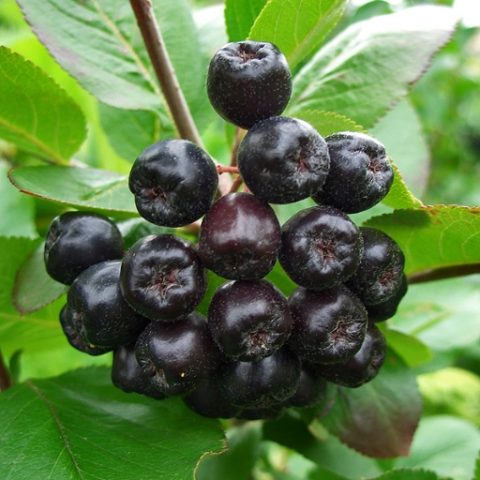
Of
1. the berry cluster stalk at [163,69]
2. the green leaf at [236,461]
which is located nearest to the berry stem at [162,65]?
the berry cluster stalk at [163,69]

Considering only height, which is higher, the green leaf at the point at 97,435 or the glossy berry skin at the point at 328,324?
the glossy berry skin at the point at 328,324

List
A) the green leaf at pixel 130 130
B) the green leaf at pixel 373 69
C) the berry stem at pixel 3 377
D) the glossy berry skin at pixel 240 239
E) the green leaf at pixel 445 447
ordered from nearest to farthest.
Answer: the glossy berry skin at pixel 240 239
the green leaf at pixel 373 69
the berry stem at pixel 3 377
the green leaf at pixel 130 130
the green leaf at pixel 445 447

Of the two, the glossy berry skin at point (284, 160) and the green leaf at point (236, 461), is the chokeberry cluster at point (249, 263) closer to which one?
the glossy berry skin at point (284, 160)

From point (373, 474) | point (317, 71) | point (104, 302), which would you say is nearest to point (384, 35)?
point (317, 71)

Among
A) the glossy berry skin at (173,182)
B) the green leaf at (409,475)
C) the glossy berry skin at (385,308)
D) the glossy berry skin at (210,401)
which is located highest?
the glossy berry skin at (173,182)

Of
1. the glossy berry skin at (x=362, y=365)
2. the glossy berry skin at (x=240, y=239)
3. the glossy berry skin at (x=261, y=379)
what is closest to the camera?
the glossy berry skin at (x=240, y=239)

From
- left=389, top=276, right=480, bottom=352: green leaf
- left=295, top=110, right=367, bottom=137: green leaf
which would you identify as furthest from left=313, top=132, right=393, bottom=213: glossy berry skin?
left=389, top=276, right=480, bottom=352: green leaf

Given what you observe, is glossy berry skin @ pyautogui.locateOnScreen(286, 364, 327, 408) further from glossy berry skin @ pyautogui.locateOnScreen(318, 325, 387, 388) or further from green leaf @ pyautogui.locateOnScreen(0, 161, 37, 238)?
green leaf @ pyautogui.locateOnScreen(0, 161, 37, 238)
